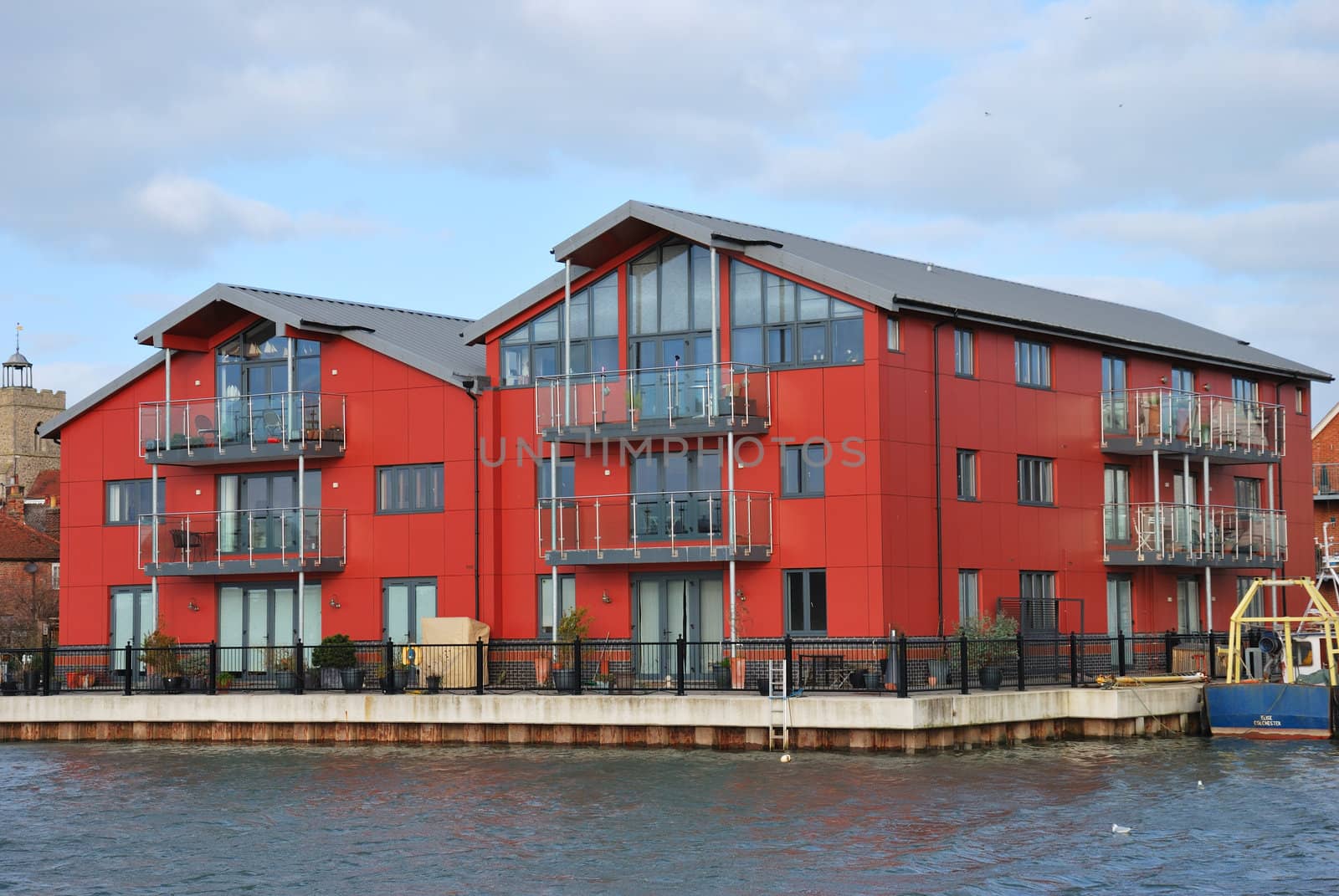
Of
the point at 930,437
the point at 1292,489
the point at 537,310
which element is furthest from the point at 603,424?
the point at 1292,489

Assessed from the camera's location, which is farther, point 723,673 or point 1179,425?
point 1179,425

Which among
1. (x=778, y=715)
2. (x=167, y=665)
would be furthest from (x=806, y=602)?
(x=167, y=665)

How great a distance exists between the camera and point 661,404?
124 feet

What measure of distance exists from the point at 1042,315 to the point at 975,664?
10654mm

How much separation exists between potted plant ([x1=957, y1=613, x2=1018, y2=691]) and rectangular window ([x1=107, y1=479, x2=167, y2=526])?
20.4 m

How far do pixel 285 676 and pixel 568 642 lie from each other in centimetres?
595

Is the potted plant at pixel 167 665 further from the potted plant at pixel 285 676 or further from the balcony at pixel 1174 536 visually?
the balcony at pixel 1174 536

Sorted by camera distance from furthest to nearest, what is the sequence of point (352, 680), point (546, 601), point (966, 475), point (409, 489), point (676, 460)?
point (409, 489) < point (546, 601) < point (966, 475) < point (676, 460) < point (352, 680)

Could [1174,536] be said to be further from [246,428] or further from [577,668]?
[246,428]

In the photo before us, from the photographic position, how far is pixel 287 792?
2861 cm

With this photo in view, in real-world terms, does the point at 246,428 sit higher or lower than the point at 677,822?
higher

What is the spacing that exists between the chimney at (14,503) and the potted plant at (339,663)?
46.7 meters

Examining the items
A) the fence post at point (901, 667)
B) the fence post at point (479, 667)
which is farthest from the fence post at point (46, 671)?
the fence post at point (901, 667)

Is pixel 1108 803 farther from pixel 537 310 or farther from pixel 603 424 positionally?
pixel 537 310
